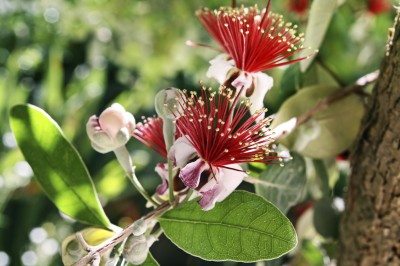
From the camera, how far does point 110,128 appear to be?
2.15ft

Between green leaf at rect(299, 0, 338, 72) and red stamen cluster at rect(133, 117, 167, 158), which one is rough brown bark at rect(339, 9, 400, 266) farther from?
red stamen cluster at rect(133, 117, 167, 158)

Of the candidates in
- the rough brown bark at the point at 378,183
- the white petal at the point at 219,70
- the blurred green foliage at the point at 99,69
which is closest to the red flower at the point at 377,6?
the blurred green foliage at the point at 99,69

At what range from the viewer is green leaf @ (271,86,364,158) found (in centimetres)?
85

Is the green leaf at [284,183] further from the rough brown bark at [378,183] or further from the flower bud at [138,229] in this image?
the flower bud at [138,229]

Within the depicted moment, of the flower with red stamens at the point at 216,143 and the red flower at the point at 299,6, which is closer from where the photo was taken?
the flower with red stamens at the point at 216,143

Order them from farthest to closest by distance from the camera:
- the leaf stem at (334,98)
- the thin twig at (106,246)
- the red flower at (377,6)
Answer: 1. the red flower at (377,6)
2. the leaf stem at (334,98)
3. the thin twig at (106,246)

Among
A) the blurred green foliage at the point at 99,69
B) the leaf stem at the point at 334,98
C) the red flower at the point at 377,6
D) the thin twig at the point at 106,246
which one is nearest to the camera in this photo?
the thin twig at the point at 106,246

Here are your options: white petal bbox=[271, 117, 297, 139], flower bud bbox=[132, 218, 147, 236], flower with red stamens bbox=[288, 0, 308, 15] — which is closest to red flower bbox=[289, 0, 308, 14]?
flower with red stamens bbox=[288, 0, 308, 15]

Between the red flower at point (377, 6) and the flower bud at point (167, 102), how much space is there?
34.0 inches

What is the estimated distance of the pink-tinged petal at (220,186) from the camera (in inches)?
24.5

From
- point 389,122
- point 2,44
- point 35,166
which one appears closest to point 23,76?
point 2,44

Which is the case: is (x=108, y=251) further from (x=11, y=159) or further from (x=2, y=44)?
(x=2, y=44)

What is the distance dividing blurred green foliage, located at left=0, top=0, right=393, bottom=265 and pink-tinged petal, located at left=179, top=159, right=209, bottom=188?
0.41 m

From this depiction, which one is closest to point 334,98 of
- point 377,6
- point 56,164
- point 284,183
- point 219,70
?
point 284,183
